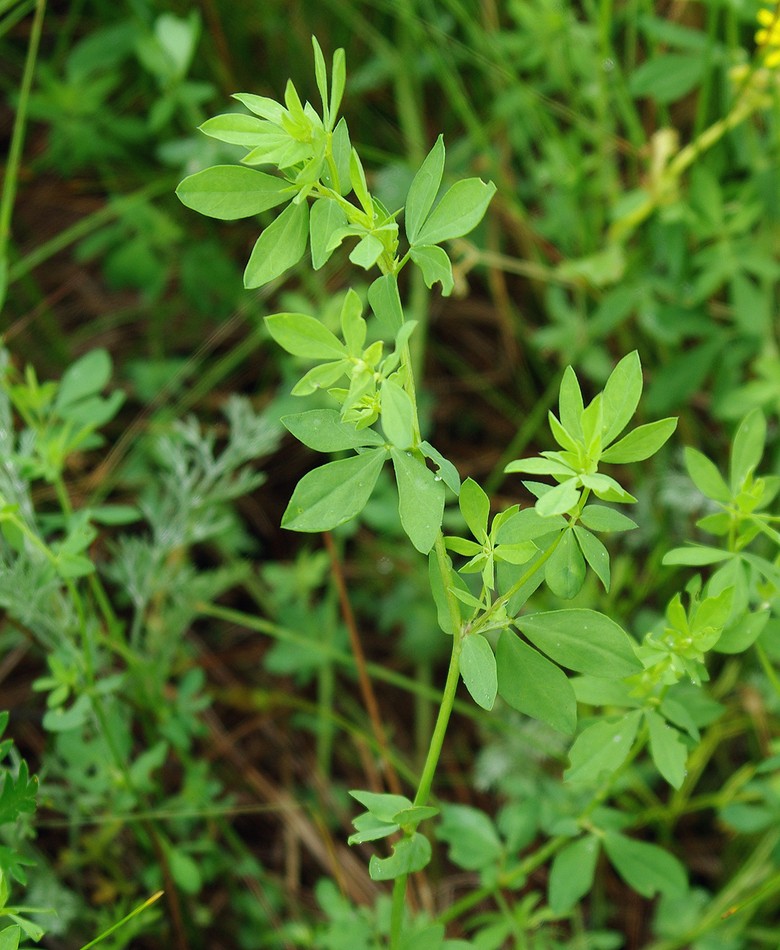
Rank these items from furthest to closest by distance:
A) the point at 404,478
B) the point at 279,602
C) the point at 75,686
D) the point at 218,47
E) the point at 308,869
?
the point at 218,47, the point at 279,602, the point at 308,869, the point at 75,686, the point at 404,478

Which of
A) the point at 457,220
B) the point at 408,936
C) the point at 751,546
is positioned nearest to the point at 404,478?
the point at 457,220

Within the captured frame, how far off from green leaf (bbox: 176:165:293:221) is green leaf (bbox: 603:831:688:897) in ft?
3.41

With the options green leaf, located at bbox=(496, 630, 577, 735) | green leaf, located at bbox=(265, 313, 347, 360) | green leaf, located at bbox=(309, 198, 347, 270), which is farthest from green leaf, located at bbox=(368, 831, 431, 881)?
green leaf, located at bbox=(309, 198, 347, 270)

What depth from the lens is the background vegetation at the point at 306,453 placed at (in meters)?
1.72

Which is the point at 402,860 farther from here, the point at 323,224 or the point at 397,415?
the point at 323,224

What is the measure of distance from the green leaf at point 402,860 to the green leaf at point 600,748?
215 millimetres

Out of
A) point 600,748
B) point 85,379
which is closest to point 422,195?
point 600,748

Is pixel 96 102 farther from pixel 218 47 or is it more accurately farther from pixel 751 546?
pixel 751 546

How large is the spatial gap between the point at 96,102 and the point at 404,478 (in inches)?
75.7

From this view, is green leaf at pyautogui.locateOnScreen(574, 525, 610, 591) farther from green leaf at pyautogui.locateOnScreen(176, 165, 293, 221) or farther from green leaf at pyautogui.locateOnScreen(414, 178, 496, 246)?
green leaf at pyautogui.locateOnScreen(176, 165, 293, 221)

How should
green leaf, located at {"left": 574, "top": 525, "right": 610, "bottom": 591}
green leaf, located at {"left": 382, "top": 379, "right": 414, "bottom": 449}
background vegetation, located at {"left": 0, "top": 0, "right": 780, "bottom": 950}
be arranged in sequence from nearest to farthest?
green leaf, located at {"left": 382, "top": 379, "right": 414, "bottom": 449}
green leaf, located at {"left": 574, "top": 525, "right": 610, "bottom": 591}
background vegetation, located at {"left": 0, "top": 0, "right": 780, "bottom": 950}

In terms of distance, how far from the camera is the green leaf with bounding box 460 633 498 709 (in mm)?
1003

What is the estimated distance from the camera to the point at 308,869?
2115mm

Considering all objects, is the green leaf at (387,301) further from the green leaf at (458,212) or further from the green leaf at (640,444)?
the green leaf at (640,444)
